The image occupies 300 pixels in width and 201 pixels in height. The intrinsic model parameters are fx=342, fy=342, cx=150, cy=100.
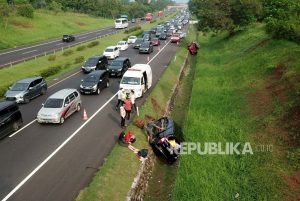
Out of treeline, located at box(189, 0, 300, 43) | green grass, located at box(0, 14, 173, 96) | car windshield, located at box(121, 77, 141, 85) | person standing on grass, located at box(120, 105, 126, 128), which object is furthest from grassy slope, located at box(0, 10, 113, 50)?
person standing on grass, located at box(120, 105, 126, 128)

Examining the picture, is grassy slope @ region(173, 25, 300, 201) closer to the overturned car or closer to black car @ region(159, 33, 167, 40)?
the overturned car

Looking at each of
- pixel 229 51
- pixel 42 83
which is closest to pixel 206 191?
pixel 42 83

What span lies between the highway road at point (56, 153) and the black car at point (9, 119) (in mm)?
430

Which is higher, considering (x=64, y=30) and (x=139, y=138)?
(x=139, y=138)

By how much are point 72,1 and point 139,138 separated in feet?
358

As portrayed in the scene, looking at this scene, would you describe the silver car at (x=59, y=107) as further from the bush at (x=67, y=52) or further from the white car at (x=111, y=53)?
the bush at (x=67, y=52)

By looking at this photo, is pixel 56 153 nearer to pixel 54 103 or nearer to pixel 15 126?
pixel 15 126

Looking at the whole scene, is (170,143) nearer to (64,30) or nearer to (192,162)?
(192,162)

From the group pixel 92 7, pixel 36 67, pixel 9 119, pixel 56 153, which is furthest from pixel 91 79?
pixel 92 7

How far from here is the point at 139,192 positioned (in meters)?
16.0

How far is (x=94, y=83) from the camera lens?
2994cm

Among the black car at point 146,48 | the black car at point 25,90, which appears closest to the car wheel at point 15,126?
the black car at point 25,90

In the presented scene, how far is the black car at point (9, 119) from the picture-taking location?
20.6 metres

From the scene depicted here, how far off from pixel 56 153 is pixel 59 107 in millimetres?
5217
